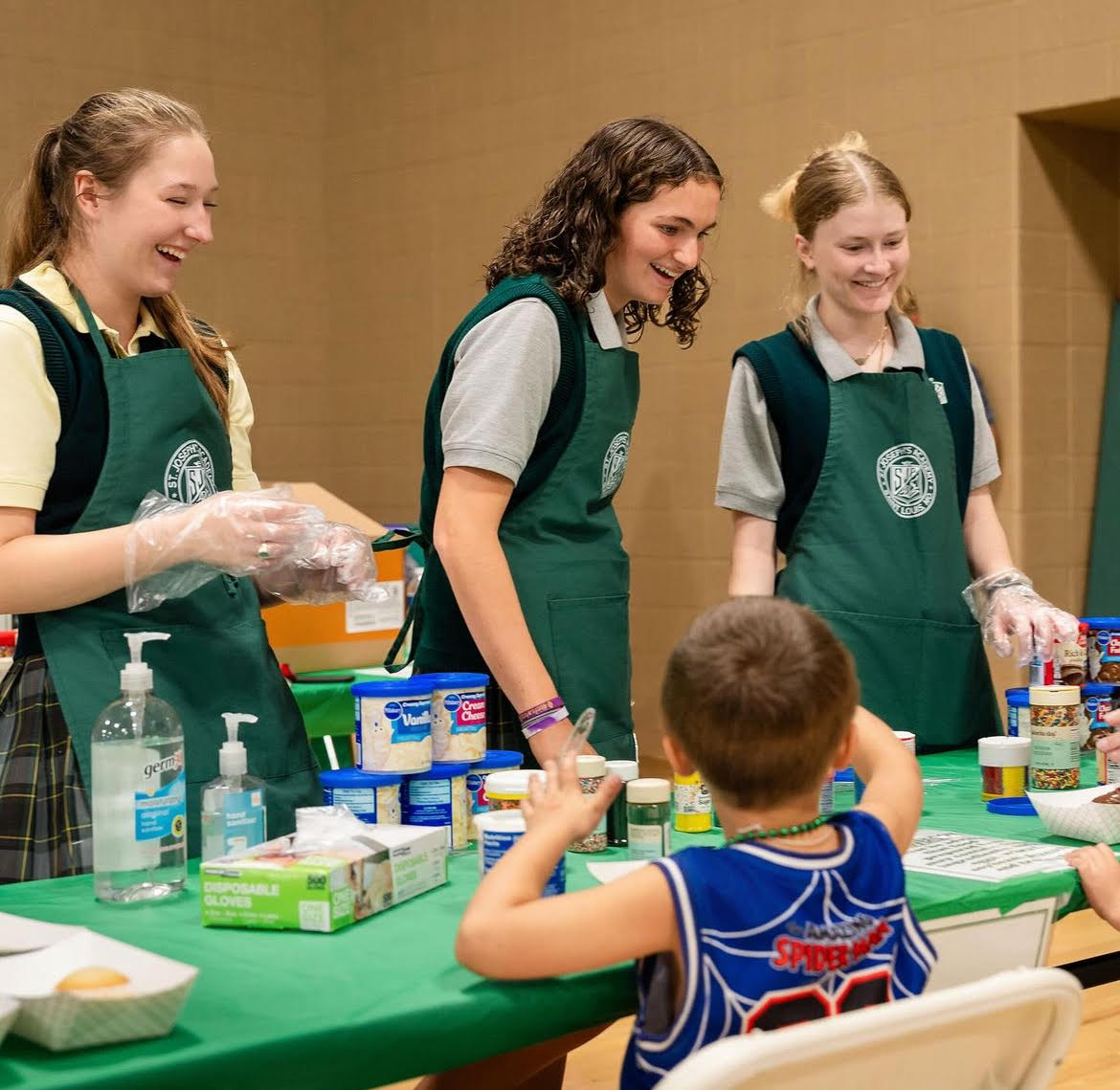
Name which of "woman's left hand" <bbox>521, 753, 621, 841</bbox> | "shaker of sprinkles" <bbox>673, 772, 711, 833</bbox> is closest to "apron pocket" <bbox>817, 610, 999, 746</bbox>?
"shaker of sprinkles" <bbox>673, 772, 711, 833</bbox>

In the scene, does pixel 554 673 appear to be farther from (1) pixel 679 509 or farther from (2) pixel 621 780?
(1) pixel 679 509

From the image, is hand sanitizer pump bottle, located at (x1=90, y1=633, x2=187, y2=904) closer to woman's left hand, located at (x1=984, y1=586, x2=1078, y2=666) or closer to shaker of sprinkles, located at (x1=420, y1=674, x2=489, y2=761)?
shaker of sprinkles, located at (x1=420, y1=674, x2=489, y2=761)

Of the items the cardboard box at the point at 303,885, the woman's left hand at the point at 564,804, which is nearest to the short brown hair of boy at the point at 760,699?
the woman's left hand at the point at 564,804

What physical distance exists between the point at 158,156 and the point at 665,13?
3.61m

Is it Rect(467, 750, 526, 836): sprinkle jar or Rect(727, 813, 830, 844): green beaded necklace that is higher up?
Rect(727, 813, 830, 844): green beaded necklace

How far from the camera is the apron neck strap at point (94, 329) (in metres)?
1.98

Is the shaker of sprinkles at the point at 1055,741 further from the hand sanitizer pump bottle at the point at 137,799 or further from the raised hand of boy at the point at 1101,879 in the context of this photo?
the hand sanitizer pump bottle at the point at 137,799

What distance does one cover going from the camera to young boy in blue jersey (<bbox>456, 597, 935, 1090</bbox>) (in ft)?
4.37

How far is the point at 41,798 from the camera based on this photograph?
1897mm

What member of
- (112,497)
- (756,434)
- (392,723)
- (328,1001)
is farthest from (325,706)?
(328,1001)

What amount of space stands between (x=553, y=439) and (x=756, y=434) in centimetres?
55

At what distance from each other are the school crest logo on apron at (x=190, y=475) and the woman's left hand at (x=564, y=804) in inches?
29.0

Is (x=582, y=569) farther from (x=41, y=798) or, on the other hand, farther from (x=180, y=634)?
(x=41, y=798)

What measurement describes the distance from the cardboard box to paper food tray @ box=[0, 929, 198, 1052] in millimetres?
221
